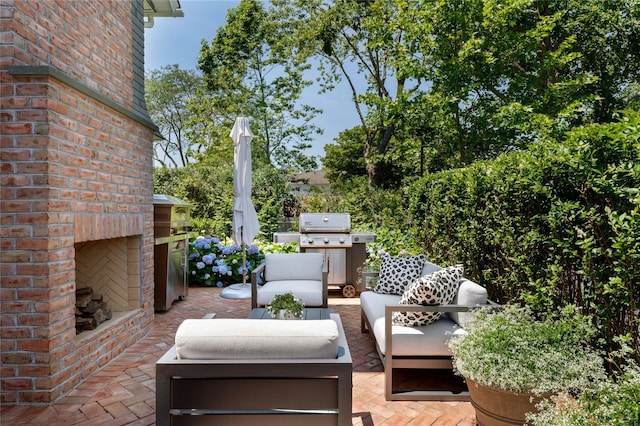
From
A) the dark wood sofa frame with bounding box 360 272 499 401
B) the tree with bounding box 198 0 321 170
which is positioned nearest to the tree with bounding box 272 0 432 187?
the tree with bounding box 198 0 321 170

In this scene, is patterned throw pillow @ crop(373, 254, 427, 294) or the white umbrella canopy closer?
→ patterned throw pillow @ crop(373, 254, 427, 294)

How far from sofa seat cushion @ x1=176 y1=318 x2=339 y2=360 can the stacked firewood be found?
89.6 inches

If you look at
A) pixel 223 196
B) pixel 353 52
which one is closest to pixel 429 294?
pixel 223 196

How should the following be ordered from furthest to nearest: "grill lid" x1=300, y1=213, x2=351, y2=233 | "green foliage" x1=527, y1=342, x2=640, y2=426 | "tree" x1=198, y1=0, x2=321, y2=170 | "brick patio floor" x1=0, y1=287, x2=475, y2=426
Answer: "tree" x1=198, y1=0, x2=321, y2=170, "grill lid" x1=300, y1=213, x2=351, y2=233, "brick patio floor" x1=0, y1=287, x2=475, y2=426, "green foliage" x1=527, y1=342, x2=640, y2=426

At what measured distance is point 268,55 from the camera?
16.4 metres

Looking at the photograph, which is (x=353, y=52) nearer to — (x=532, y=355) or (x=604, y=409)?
(x=532, y=355)

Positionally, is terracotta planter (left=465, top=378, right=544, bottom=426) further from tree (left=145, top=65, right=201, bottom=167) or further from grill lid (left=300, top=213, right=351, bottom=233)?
tree (left=145, top=65, right=201, bottom=167)

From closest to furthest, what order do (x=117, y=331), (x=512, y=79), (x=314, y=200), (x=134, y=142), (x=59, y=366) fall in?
1. (x=59, y=366)
2. (x=117, y=331)
3. (x=134, y=142)
4. (x=512, y=79)
5. (x=314, y=200)

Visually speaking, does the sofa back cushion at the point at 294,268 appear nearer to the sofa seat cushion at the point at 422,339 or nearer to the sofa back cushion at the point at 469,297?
the sofa seat cushion at the point at 422,339

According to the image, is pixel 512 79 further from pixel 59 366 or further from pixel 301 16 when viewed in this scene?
pixel 59 366

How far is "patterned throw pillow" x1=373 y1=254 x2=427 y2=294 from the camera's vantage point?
432 cm

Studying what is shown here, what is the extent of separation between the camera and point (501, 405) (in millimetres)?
2207

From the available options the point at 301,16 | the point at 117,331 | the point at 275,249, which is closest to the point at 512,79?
the point at 275,249

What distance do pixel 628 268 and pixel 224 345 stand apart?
2017 millimetres
